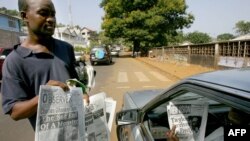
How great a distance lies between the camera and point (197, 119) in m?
2.52

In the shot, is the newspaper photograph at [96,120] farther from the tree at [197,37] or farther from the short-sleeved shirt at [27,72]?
the tree at [197,37]

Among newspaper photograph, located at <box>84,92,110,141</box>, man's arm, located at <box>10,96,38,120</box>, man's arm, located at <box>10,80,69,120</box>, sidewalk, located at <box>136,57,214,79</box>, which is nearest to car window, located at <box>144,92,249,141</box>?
newspaper photograph, located at <box>84,92,110,141</box>

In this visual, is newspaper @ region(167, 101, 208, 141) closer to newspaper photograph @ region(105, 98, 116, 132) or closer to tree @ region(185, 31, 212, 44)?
newspaper photograph @ region(105, 98, 116, 132)

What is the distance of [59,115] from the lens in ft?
5.89

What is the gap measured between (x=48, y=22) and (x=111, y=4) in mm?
40734

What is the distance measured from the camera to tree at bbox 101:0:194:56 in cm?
4028

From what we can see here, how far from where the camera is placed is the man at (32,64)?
6.45 ft

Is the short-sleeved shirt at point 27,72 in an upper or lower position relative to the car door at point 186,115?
upper

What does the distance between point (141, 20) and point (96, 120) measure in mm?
39203

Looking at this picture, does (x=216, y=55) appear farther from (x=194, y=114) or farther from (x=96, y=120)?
(x=96, y=120)

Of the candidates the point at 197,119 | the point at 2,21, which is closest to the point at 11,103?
the point at 197,119

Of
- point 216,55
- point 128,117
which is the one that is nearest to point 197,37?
point 216,55

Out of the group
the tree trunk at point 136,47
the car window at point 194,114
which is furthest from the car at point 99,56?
the car window at point 194,114

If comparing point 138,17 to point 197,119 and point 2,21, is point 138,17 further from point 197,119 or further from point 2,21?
point 197,119
